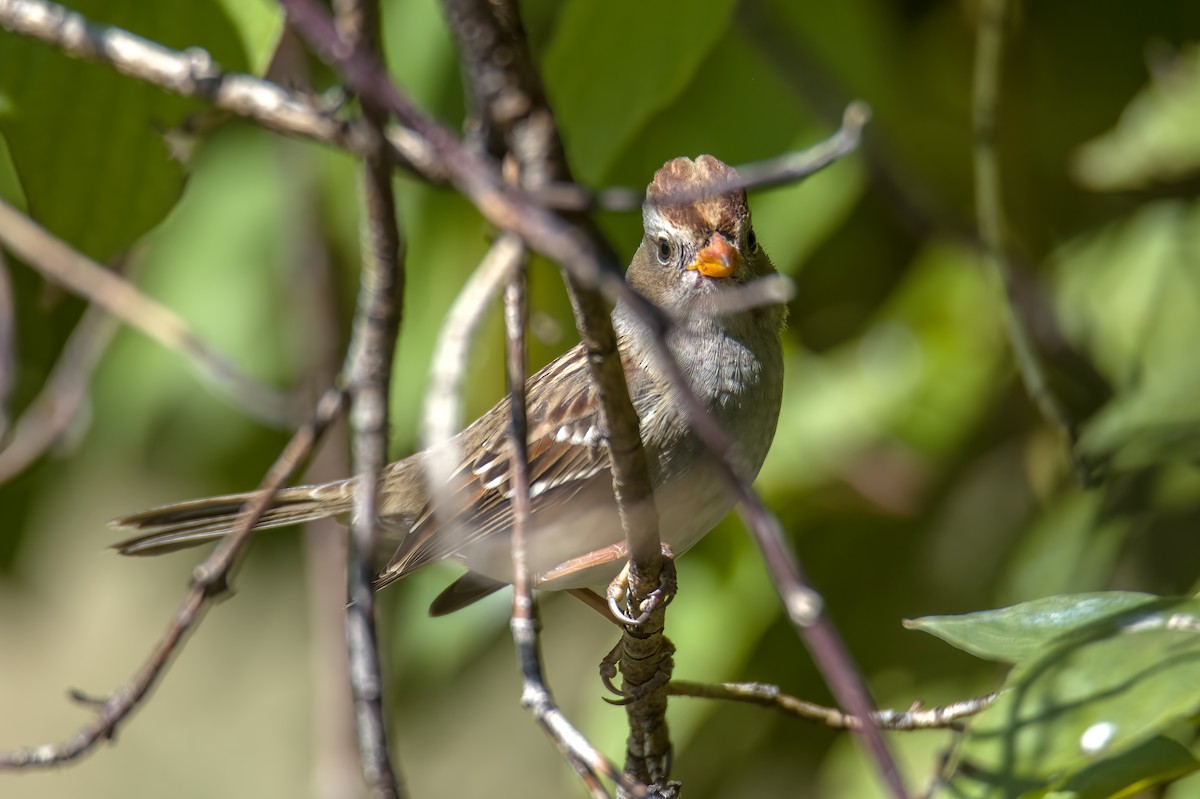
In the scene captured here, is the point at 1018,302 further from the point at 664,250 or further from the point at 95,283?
the point at 95,283

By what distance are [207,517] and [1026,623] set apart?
6.16 ft

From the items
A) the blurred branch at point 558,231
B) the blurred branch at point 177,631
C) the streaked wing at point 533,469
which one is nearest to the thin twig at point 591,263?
the blurred branch at point 558,231

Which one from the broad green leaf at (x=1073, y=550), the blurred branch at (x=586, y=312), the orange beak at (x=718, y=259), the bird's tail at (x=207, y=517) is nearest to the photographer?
the blurred branch at (x=586, y=312)

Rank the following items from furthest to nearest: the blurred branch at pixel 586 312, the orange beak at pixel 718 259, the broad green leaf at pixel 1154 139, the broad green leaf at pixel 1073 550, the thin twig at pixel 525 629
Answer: the broad green leaf at pixel 1154 139 < the broad green leaf at pixel 1073 550 < the orange beak at pixel 718 259 < the thin twig at pixel 525 629 < the blurred branch at pixel 586 312

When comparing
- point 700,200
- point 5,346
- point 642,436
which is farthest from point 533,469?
point 5,346

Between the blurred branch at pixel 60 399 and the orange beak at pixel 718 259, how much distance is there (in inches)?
45.4

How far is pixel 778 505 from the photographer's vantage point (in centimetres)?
275

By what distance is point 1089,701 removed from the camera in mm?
1341

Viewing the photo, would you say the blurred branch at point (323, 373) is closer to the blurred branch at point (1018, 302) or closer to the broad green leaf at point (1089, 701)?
the blurred branch at point (1018, 302)

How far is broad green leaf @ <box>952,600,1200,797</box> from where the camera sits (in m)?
1.29

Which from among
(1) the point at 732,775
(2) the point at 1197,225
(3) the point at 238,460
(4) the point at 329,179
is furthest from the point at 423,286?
(2) the point at 1197,225

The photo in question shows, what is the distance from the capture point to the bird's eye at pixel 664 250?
2.58 meters

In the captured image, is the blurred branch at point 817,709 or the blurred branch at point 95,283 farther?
the blurred branch at point 95,283

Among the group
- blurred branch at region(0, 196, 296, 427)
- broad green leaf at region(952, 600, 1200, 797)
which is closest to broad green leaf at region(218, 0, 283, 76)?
blurred branch at region(0, 196, 296, 427)
